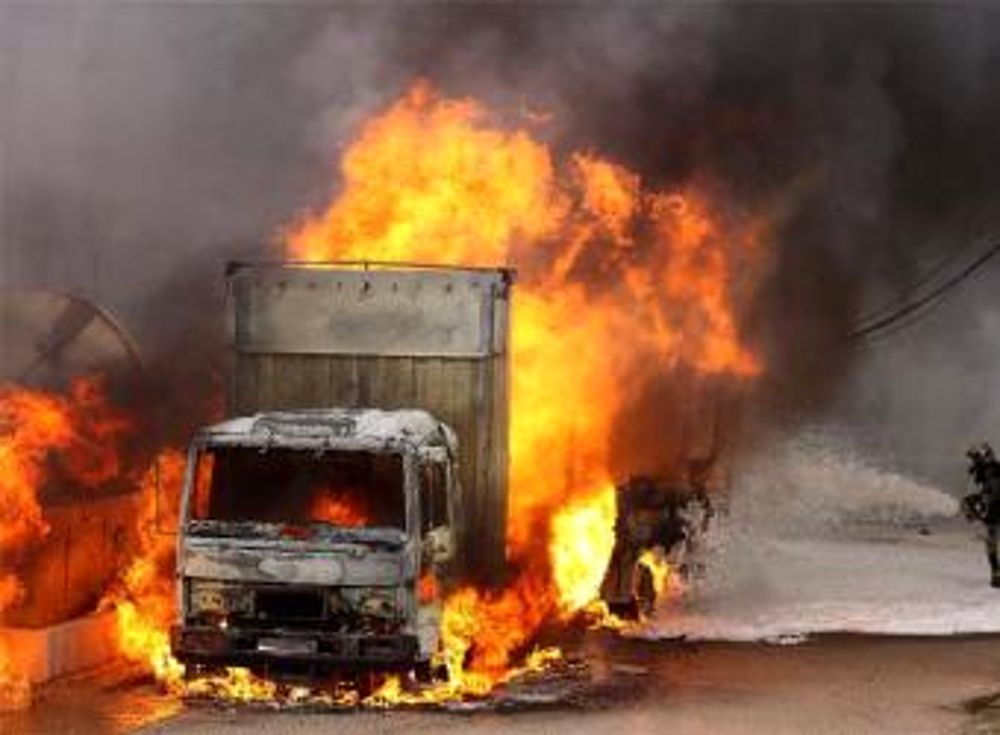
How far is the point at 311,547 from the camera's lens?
928 cm

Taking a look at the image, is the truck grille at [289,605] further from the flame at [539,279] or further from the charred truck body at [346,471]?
the flame at [539,279]

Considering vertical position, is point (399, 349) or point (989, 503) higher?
point (399, 349)

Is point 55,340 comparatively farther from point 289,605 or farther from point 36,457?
A: point 289,605

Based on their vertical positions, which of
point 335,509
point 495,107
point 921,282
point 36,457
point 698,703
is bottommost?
point 698,703

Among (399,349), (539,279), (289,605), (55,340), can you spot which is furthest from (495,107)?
(289,605)

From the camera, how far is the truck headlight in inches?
366

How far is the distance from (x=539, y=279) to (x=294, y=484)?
196 inches

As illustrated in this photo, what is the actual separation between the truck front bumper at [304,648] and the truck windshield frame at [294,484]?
2.59 feet

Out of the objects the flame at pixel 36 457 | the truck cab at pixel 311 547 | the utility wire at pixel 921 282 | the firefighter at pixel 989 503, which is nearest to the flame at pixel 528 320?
the truck cab at pixel 311 547

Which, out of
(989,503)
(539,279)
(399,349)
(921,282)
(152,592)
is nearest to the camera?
(399,349)

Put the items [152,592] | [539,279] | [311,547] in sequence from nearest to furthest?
1. [311,547]
2. [152,592]
3. [539,279]

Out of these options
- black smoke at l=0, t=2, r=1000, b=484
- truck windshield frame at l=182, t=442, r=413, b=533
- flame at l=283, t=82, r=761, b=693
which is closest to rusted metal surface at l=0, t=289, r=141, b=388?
black smoke at l=0, t=2, r=1000, b=484

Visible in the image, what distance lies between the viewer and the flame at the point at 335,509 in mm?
9609

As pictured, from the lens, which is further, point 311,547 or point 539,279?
point 539,279
